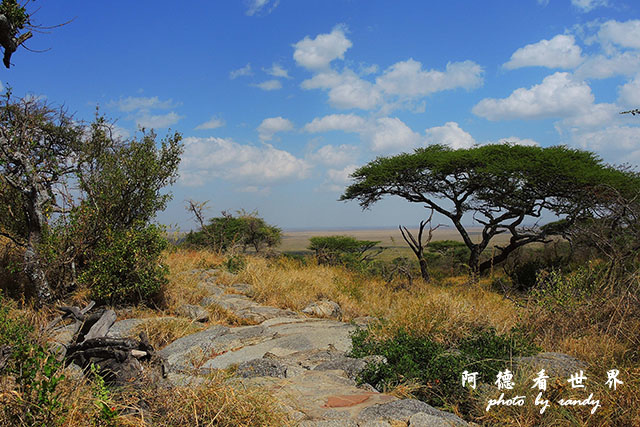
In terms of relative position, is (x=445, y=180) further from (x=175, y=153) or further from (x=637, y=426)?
(x=637, y=426)

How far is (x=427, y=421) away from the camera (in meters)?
2.82

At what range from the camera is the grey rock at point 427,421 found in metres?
2.78

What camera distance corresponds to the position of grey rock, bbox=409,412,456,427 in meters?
2.78

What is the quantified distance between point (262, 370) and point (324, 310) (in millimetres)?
3992

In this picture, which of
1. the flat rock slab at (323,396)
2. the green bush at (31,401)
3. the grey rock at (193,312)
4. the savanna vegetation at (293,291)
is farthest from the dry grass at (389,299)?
the green bush at (31,401)

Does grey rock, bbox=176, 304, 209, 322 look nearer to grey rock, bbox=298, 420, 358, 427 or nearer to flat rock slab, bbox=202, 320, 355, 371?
flat rock slab, bbox=202, 320, 355, 371

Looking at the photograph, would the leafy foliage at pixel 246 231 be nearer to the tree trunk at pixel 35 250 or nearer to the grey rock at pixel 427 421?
the tree trunk at pixel 35 250

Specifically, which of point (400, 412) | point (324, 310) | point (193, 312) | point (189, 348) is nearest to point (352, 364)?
point (400, 412)

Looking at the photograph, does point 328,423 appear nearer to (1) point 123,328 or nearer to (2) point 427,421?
(2) point 427,421

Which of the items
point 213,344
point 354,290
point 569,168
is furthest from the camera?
point 569,168

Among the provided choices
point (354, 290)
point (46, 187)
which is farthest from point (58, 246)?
point (354, 290)

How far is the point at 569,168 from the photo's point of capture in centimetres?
1291

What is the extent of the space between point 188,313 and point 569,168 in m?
11.3

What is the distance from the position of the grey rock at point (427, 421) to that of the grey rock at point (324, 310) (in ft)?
16.5
